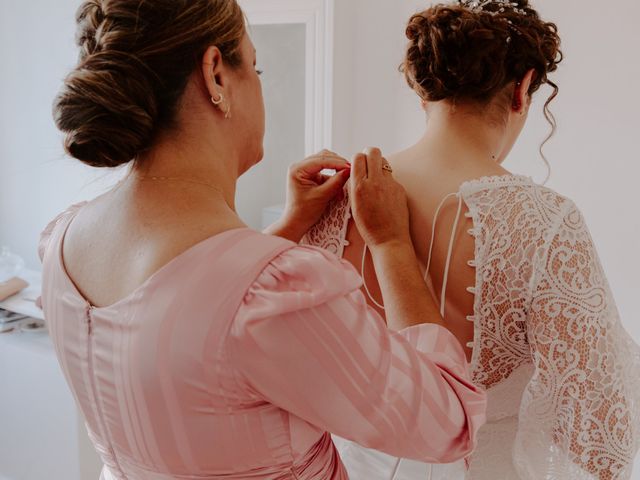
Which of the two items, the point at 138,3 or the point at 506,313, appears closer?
the point at 138,3

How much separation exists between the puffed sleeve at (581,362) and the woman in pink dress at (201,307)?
0.18 m

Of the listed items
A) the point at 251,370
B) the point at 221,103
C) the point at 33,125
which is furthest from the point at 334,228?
the point at 33,125

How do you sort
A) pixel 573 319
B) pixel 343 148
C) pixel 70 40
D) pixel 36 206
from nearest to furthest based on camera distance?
pixel 573 319 < pixel 343 148 < pixel 70 40 < pixel 36 206

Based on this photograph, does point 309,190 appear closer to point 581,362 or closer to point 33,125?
point 581,362

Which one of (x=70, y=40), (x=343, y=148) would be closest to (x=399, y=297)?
(x=343, y=148)

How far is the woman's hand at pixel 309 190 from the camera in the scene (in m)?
1.09

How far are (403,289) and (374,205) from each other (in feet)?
0.48

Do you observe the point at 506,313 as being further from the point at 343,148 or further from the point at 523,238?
the point at 343,148

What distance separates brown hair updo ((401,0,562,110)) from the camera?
0.99 m

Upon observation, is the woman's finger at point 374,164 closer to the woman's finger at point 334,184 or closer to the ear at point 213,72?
the woman's finger at point 334,184

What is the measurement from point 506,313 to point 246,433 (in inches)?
18.1

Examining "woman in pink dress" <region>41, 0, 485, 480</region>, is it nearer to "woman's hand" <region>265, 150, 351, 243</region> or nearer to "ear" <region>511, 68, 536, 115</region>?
"woman's hand" <region>265, 150, 351, 243</region>

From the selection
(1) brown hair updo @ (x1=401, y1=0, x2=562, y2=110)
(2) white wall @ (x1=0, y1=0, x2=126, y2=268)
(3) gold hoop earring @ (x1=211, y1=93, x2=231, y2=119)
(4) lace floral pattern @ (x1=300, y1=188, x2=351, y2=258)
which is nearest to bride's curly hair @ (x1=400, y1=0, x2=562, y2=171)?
(1) brown hair updo @ (x1=401, y1=0, x2=562, y2=110)

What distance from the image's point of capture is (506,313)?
0.98 metres
